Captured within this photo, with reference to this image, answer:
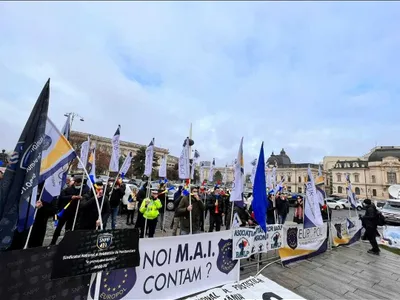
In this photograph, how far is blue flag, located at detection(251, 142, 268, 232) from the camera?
5.06 metres

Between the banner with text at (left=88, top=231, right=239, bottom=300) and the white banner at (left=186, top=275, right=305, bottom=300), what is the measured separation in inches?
7.6

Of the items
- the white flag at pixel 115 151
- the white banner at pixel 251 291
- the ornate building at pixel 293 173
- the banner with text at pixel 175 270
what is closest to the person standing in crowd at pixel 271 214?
the white banner at pixel 251 291

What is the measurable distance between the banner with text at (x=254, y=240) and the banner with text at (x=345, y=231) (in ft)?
13.4

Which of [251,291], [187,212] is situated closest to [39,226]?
[187,212]

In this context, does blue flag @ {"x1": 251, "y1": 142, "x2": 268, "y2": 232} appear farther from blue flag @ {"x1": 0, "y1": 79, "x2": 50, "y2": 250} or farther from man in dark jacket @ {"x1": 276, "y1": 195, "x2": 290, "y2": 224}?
man in dark jacket @ {"x1": 276, "y1": 195, "x2": 290, "y2": 224}

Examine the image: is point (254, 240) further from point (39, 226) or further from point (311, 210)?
point (39, 226)

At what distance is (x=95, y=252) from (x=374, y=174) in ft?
299

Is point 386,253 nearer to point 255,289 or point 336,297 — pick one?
point 336,297

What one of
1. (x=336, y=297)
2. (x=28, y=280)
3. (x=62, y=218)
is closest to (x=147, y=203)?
(x=62, y=218)

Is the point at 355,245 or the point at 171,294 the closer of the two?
the point at 171,294

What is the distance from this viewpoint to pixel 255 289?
4.49 m

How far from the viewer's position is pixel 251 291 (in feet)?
14.4

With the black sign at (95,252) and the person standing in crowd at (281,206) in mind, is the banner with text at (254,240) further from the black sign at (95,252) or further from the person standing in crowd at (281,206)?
the person standing in crowd at (281,206)

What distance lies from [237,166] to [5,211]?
464 centimetres
